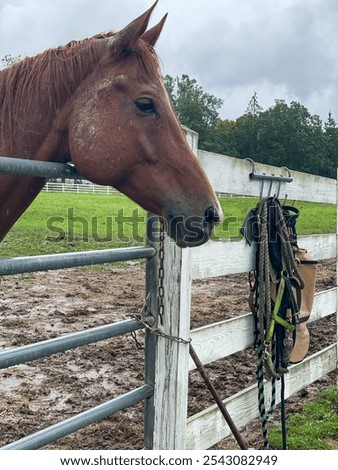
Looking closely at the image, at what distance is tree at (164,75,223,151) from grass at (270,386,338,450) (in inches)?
1447

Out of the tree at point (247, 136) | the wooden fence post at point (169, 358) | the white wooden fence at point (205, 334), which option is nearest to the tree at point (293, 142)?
the tree at point (247, 136)

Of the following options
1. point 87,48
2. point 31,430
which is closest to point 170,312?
point 87,48

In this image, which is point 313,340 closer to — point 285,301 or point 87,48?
point 285,301

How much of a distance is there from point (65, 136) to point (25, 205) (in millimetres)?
338

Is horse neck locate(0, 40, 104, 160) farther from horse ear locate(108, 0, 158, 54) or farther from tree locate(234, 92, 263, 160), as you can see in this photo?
tree locate(234, 92, 263, 160)

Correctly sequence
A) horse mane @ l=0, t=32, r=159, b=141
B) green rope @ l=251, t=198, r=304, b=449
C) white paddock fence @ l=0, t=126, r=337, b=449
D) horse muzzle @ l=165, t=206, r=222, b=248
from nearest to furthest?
1. white paddock fence @ l=0, t=126, r=337, b=449
2. horse muzzle @ l=165, t=206, r=222, b=248
3. horse mane @ l=0, t=32, r=159, b=141
4. green rope @ l=251, t=198, r=304, b=449

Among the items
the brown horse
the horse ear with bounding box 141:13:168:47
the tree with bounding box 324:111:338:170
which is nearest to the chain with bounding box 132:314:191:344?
the brown horse

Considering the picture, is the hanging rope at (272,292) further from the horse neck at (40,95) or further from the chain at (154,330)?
the horse neck at (40,95)

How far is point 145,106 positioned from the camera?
69.5 inches

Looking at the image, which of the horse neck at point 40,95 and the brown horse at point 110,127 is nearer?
the brown horse at point 110,127

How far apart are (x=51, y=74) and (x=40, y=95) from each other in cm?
9

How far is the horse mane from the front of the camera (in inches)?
73.7

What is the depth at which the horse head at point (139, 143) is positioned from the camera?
1.71 m

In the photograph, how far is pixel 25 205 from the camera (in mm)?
1983
